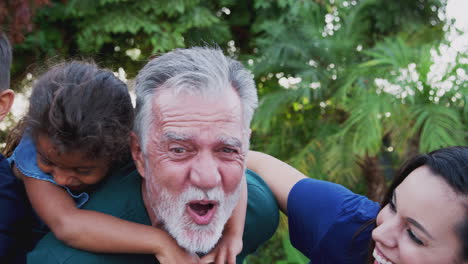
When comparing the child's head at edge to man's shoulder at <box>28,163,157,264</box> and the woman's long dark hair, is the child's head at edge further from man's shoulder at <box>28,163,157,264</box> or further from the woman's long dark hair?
the woman's long dark hair

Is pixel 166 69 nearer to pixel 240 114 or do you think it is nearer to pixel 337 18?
pixel 240 114

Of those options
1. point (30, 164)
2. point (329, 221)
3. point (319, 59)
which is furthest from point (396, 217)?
point (319, 59)

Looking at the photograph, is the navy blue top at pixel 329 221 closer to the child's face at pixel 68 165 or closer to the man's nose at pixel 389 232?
the man's nose at pixel 389 232

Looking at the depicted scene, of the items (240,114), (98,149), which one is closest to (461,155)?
(240,114)

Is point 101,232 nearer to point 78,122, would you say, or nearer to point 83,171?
point 83,171

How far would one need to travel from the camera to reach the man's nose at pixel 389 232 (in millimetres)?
1844

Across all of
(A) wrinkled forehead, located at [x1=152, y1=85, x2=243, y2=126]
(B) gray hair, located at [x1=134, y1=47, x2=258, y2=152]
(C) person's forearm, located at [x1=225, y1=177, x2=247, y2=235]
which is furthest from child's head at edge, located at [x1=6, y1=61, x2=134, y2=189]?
(C) person's forearm, located at [x1=225, y1=177, x2=247, y2=235]

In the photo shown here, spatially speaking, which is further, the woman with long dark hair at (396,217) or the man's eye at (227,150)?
the man's eye at (227,150)

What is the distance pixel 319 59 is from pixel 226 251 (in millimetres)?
3751

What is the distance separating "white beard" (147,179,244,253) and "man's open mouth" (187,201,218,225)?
15mm

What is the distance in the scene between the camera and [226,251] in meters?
2.21

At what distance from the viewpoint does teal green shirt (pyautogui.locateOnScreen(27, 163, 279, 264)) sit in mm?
2125

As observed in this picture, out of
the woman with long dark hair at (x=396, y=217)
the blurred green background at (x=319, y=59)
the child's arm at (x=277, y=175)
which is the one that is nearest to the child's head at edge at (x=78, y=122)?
the child's arm at (x=277, y=175)

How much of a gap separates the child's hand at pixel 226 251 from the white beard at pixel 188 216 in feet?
0.14
